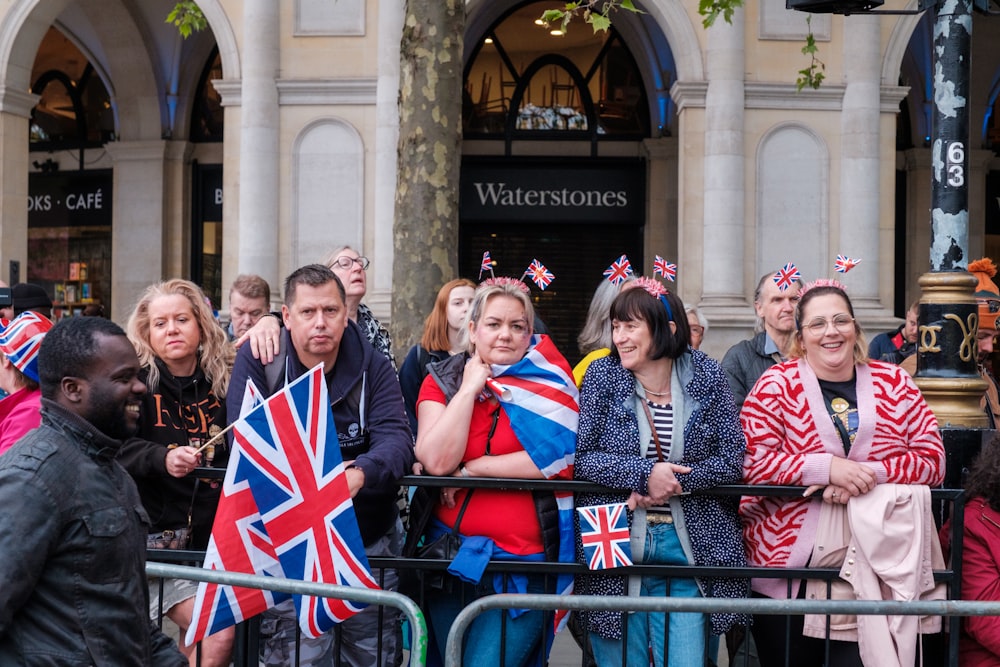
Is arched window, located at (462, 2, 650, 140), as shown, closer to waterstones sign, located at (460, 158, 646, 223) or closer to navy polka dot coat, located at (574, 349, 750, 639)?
waterstones sign, located at (460, 158, 646, 223)

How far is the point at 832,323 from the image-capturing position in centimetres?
488

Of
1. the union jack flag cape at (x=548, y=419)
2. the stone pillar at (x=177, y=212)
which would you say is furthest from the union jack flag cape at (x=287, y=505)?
the stone pillar at (x=177, y=212)

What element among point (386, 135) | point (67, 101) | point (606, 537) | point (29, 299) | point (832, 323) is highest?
point (67, 101)

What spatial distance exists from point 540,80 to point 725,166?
5848 millimetres

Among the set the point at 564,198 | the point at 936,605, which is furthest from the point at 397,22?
the point at 936,605

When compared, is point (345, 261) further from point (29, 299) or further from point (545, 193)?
point (545, 193)

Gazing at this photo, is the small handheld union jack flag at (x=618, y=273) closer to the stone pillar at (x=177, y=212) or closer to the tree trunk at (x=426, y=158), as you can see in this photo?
the tree trunk at (x=426, y=158)

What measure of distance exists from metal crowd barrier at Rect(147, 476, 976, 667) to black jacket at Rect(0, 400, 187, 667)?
0.91 metres

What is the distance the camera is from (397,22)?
50.9 ft

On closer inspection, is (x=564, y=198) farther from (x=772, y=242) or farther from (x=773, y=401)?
(x=773, y=401)

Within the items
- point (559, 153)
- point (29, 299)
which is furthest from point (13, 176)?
point (559, 153)

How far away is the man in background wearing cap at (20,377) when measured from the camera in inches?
181

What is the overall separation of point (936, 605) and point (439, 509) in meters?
2.05

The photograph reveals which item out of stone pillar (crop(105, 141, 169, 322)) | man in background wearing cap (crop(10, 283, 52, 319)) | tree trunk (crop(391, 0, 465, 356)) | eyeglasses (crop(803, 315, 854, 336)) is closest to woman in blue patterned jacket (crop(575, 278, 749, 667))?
eyeglasses (crop(803, 315, 854, 336))
